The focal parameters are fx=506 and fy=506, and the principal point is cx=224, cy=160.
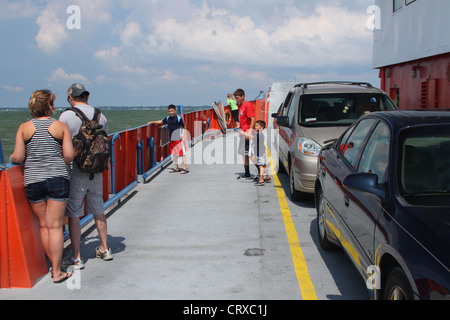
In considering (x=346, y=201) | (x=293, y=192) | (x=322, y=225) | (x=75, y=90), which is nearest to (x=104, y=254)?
(x=75, y=90)

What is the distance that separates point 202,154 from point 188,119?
237 centimetres

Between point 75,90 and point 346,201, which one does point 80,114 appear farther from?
point 346,201

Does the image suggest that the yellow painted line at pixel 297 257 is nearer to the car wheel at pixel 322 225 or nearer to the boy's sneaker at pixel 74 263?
the car wheel at pixel 322 225

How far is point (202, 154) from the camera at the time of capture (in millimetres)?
14773

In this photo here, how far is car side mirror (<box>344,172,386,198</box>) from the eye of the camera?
141 inches

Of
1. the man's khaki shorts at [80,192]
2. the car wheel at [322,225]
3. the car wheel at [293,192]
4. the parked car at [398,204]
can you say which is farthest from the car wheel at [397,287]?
the car wheel at [293,192]

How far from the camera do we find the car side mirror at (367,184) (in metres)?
3.57

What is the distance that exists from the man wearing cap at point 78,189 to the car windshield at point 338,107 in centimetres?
408

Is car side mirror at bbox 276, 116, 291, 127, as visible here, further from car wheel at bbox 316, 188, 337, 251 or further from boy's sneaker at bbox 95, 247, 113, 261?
boy's sneaker at bbox 95, 247, 113, 261

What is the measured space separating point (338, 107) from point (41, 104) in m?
5.29

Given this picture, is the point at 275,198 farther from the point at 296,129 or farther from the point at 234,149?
the point at 234,149

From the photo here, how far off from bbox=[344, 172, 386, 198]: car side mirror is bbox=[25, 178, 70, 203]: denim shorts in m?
2.69

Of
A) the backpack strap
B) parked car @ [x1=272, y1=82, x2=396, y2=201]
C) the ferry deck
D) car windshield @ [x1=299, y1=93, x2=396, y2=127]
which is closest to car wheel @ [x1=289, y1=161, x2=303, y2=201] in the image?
parked car @ [x1=272, y1=82, x2=396, y2=201]

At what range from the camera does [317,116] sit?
8500 mm
